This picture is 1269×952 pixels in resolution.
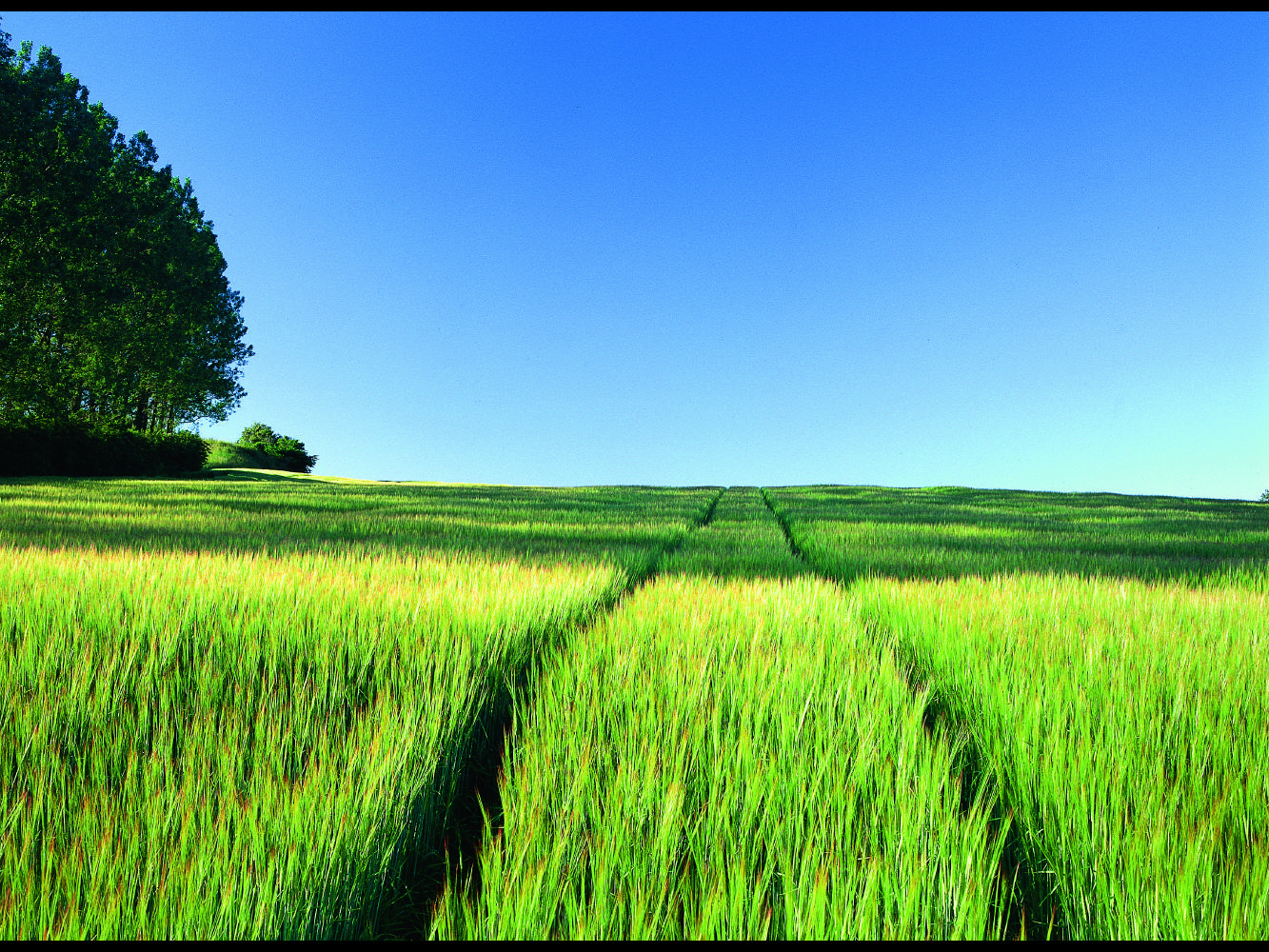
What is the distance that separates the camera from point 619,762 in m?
0.97

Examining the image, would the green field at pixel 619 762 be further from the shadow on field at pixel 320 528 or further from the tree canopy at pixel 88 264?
the tree canopy at pixel 88 264

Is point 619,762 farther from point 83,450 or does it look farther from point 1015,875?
point 83,450

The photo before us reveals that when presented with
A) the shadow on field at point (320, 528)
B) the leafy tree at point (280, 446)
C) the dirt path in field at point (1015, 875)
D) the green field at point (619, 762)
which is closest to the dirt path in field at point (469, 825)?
the green field at point (619, 762)

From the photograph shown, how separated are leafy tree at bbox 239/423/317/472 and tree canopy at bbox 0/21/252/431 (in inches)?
537

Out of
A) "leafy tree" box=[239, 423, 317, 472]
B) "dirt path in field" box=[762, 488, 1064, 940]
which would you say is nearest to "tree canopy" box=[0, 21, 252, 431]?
"leafy tree" box=[239, 423, 317, 472]

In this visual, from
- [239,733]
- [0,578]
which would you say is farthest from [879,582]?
[0,578]

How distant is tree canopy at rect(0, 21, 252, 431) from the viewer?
15.4m

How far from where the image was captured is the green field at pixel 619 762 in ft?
2.16

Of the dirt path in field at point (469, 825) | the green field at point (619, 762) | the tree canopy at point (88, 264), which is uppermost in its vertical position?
the tree canopy at point (88, 264)

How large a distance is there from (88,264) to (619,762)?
2353 cm

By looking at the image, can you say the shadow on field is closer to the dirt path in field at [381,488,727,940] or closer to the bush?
the dirt path in field at [381,488,727,940]

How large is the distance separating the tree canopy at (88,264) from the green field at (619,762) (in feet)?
68.6

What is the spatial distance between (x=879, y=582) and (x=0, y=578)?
330 cm

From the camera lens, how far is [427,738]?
0.99 m
